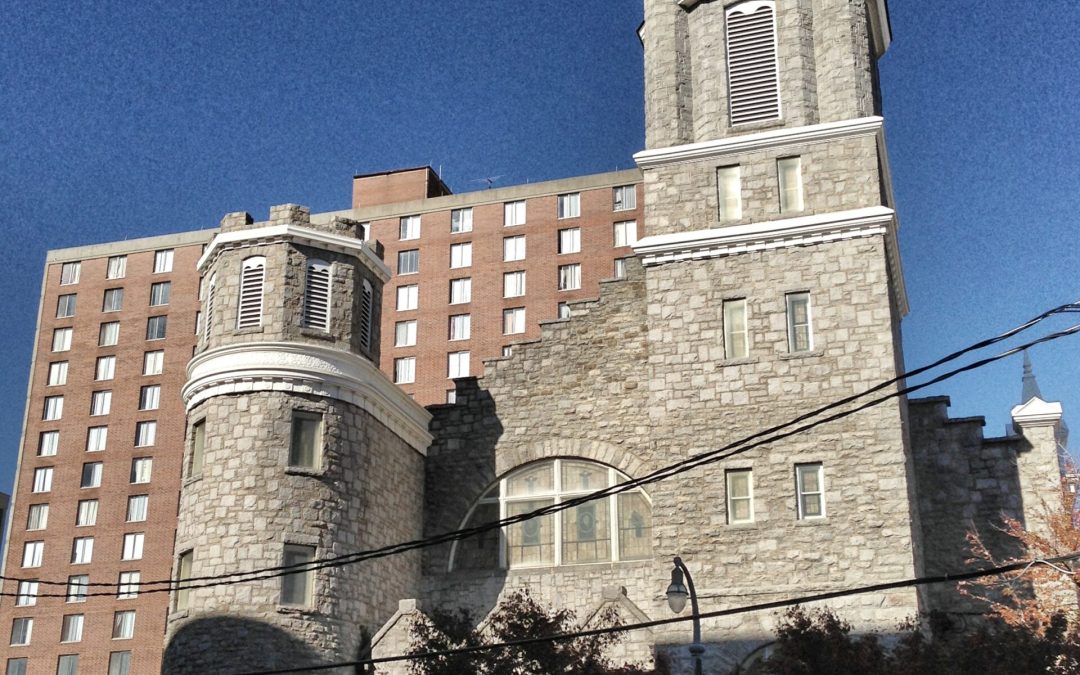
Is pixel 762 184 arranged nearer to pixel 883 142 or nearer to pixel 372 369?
pixel 883 142

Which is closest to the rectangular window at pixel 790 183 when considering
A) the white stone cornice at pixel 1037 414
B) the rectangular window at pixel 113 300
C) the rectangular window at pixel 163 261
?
the white stone cornice at pixel 1037 414

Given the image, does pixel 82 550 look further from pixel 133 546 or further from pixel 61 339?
pixel 61 339

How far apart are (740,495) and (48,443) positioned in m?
64.7

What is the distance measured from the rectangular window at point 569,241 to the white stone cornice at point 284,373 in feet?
158

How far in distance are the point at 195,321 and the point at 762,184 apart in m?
58.9

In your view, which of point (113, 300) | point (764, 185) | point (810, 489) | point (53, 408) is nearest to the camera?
point (810, 489)

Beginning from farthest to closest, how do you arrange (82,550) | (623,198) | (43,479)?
(43,479), (82,550), (623,198)

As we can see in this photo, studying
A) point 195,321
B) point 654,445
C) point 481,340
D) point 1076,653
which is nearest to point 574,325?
point 654,445

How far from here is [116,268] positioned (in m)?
89.2

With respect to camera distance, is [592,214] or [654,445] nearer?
[654,445]

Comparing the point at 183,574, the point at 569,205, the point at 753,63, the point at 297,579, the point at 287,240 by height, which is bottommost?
the point at 297,579

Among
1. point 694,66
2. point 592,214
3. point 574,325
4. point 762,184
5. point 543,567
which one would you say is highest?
point 592,214

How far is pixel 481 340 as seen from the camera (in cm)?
8062

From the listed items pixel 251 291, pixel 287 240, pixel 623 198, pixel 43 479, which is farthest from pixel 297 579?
pixel 43 479
